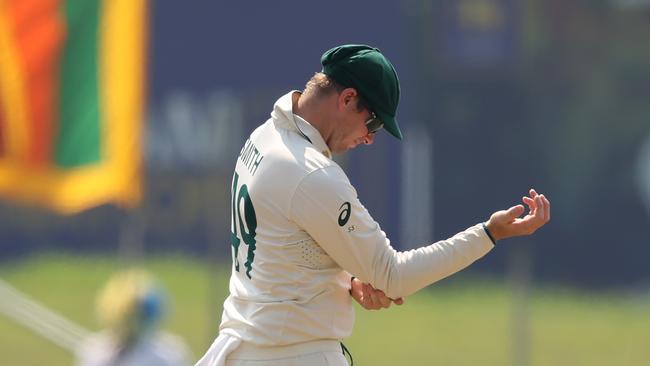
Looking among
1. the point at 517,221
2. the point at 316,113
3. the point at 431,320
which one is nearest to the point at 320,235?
the point at 316,113

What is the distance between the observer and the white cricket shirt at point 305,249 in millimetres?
4988

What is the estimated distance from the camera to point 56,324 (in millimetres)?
13711

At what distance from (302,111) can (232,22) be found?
37.1 ft

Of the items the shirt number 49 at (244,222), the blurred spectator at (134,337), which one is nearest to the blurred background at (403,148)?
the blurred spectator at (134,337)

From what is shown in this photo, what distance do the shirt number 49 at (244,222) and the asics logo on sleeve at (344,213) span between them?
32cm

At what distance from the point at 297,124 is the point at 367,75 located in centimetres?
28

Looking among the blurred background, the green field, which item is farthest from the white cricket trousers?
the green field

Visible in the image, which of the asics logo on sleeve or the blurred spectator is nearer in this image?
the asics logo on sleeve

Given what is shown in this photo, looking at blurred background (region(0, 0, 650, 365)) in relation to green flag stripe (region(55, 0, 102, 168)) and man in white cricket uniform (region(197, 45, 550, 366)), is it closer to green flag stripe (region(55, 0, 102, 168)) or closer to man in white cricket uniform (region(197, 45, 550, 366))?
green flag stripe (region(55, 0, 102, 168))

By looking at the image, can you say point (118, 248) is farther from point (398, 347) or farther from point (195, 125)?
point (398, 347)

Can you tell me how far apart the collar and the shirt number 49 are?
0.25 meters

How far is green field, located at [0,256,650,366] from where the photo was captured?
12.8 meters

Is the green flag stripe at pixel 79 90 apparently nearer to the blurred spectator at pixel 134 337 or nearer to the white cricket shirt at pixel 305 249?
the blurred spectator at pixel 134 337

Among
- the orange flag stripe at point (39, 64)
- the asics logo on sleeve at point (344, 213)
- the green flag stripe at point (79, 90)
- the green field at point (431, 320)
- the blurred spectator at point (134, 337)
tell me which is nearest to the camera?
the asics logo on sleeve at point (344, 213)
